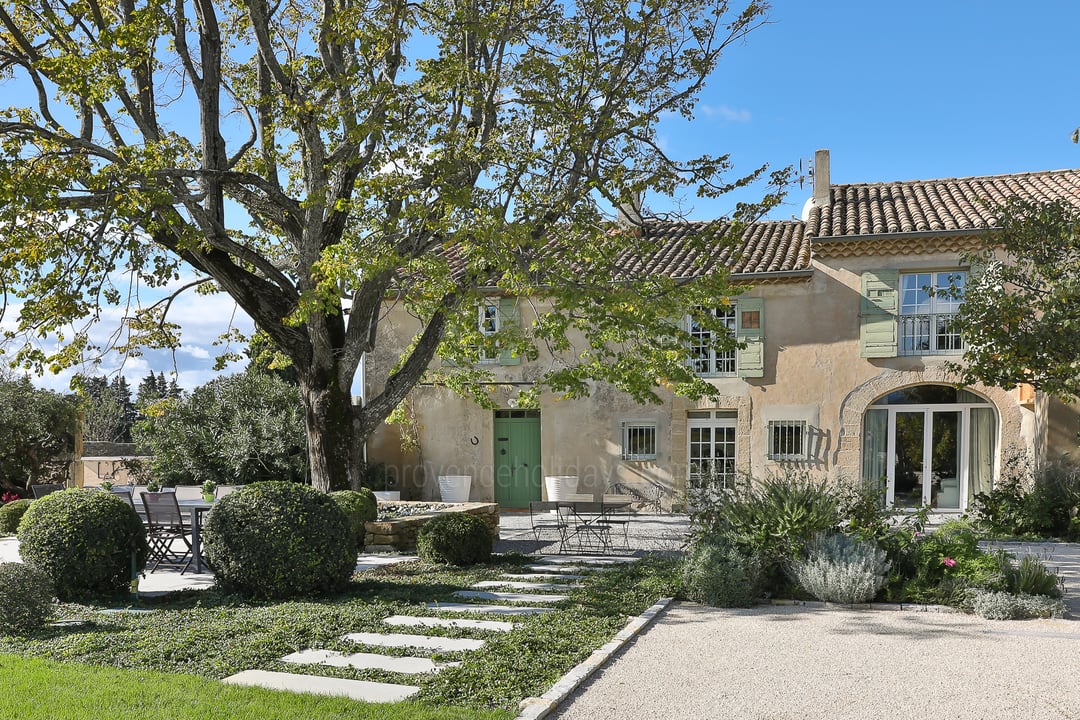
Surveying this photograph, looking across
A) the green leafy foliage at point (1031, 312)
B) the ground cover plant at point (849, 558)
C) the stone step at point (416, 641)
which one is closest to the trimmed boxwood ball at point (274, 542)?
the stone step at point (416, 641)

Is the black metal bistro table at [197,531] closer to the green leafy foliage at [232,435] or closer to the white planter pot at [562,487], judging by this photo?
the green leafy foliage at [232,435]

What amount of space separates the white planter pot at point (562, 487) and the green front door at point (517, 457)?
2.87 feet

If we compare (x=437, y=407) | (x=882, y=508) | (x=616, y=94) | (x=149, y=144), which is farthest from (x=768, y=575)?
(x=437, y=407)

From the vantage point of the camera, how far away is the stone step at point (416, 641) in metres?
6.38

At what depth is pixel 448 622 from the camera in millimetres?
7230

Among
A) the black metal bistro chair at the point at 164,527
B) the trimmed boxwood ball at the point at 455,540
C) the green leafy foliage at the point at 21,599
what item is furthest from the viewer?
the trimmed boxwood ball at the point at 455,540

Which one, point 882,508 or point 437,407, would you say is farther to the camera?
point 437,407

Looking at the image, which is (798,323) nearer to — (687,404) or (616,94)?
(687,404)

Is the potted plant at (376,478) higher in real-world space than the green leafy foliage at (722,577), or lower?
lower

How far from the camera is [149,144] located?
30.4 ft

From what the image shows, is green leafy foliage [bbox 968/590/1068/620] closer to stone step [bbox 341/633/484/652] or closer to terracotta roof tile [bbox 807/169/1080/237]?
stone step [bbox 341/633/484/652]

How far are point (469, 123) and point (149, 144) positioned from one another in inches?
150

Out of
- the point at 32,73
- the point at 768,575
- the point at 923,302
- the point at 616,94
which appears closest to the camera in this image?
the point at 768,575

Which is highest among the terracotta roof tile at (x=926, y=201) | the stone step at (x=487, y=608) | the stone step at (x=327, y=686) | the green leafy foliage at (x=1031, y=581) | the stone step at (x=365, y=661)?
the terracotta roof tile at (x=926, y=201)
